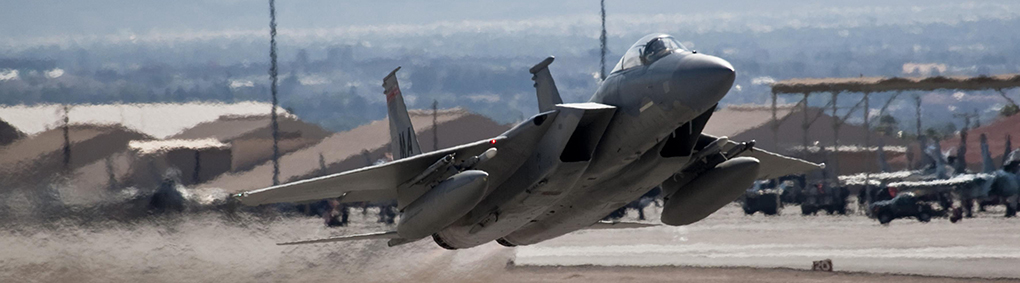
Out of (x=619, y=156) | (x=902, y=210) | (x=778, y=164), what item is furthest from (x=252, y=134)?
(x=902, y=210)

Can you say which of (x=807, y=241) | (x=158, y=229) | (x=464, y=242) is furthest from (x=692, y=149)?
(x=807, y=241)

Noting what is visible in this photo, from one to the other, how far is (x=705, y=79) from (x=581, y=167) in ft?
7.25

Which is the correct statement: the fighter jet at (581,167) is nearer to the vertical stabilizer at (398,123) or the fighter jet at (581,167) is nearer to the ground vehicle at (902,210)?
the vertical stabilizer at (398,123)

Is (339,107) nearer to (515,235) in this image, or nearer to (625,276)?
(625,276)

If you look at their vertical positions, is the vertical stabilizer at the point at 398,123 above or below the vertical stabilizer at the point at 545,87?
below

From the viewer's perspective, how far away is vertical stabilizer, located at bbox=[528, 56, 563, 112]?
15.1 metres

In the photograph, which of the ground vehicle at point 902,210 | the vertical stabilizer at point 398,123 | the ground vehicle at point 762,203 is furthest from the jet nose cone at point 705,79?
the ground vehicle at point 762,203

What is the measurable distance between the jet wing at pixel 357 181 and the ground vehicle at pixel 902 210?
2197cm

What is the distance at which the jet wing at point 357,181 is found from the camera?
1443 cm

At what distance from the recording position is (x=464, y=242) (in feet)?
53.6

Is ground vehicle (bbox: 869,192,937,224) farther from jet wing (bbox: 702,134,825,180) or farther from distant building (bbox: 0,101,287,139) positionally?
distant building (bbox: 0,101,287,139)

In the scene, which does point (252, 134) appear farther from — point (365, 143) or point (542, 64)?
point (542, 64)

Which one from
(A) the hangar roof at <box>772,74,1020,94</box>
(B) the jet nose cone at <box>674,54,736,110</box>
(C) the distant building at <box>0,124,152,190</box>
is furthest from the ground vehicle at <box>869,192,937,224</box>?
(B) the jet nose cone at <box>674,54,736,110</box>

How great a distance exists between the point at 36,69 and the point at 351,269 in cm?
986
